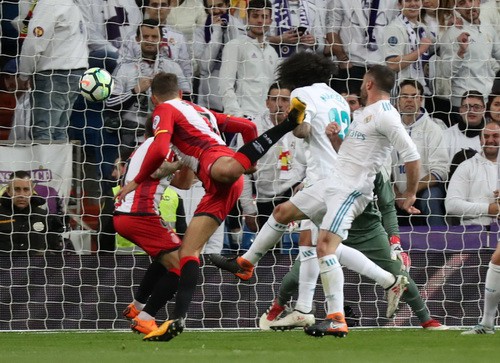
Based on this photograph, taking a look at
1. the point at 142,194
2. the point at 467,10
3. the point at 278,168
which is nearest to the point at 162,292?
the point at 142,194

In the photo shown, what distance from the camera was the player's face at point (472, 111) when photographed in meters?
12.8

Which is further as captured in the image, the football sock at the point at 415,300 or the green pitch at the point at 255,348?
the football sock at the point at 415,300

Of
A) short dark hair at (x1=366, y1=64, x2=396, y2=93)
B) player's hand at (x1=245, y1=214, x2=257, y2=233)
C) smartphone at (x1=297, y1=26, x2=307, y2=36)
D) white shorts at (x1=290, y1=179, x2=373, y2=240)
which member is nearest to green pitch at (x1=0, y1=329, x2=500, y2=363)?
white shorts at (x1=290, y1=179, x2=373, y2=240)

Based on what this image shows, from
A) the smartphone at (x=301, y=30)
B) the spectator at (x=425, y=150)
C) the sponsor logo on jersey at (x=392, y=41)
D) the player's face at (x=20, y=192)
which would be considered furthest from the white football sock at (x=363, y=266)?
the smartphone at (x=301, y=30)

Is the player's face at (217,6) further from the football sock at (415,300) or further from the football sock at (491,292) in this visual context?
the football sock at (491,292)

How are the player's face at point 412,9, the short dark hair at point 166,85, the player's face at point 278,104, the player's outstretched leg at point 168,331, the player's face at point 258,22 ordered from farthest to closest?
the player's face at point 412,9
the player's face at point 258,22
the player's face at point 278,104
the short dark hair at point 166,85
the player's outstretched leg at point 168,331

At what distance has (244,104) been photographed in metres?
12.9

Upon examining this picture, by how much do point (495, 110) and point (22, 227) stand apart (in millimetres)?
5058

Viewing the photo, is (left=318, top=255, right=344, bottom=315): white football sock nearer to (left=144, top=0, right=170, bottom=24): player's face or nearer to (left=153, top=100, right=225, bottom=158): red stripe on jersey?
(left=153, top=100, right=225, bottom=158): red stripe on jersey

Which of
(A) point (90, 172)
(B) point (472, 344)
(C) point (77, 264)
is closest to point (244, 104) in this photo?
(A) point (90, 172)

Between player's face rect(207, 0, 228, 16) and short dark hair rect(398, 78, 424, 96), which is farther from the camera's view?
player's face rect(207, 0, 228, 16)

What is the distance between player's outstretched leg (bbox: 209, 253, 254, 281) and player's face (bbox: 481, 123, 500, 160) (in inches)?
162

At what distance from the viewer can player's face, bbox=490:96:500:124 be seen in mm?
12641

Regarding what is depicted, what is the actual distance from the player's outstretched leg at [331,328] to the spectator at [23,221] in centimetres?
402
